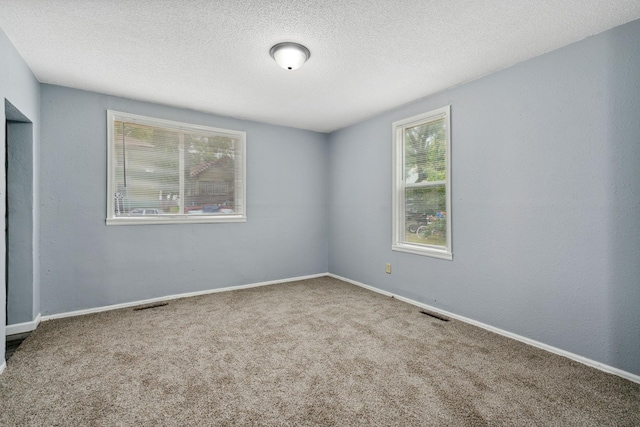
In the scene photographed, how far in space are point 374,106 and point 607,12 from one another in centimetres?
215

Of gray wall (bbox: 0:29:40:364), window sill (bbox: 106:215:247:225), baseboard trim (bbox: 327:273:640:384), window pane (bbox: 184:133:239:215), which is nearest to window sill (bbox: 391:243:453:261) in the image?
baseboard trim (bbox: 327:273:640:384)

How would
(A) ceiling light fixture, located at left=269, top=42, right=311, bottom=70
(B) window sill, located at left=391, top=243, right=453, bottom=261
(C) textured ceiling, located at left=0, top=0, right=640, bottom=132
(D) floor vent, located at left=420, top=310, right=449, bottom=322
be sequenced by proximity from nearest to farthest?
(C) textured ceiling, located at left=0, top=0, right=640, bottom=132 < (A) ceiling light fixture, located at left=269, top=42, right=311, bottom=70 < (D) floor vent, located at left=420, top=310, right=449, bottom=322 < (B) window sill, located at left=391, top=243, right=453, bottom=261

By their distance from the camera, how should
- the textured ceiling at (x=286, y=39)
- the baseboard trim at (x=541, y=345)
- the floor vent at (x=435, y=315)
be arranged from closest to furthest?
the textured ceiling at (x=286, y=39)
the baseboard trim at (x=541, y=345)
the floor vent at (x=435, y=315)

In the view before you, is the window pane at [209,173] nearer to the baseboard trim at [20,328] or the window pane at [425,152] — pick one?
the baseboard trim at [20,328]

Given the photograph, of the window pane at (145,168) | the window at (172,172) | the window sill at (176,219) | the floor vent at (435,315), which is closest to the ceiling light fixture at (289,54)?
the window at (172,172)

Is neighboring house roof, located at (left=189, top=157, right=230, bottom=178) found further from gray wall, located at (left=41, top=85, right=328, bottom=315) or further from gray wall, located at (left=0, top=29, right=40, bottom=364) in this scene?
gray wall, located at (left=0, top=29, right=40, bottom=364)

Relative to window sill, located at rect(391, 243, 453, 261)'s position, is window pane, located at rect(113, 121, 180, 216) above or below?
above

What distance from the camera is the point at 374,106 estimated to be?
147 inches

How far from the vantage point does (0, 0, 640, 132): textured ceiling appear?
6.29ft

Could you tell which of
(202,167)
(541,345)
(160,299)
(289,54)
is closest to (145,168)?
(202,167)

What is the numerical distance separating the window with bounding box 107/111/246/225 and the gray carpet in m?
1.28

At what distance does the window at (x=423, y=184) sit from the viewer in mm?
3250

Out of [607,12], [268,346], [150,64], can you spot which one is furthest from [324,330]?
[607,12]

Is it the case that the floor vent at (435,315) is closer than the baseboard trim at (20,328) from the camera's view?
No
